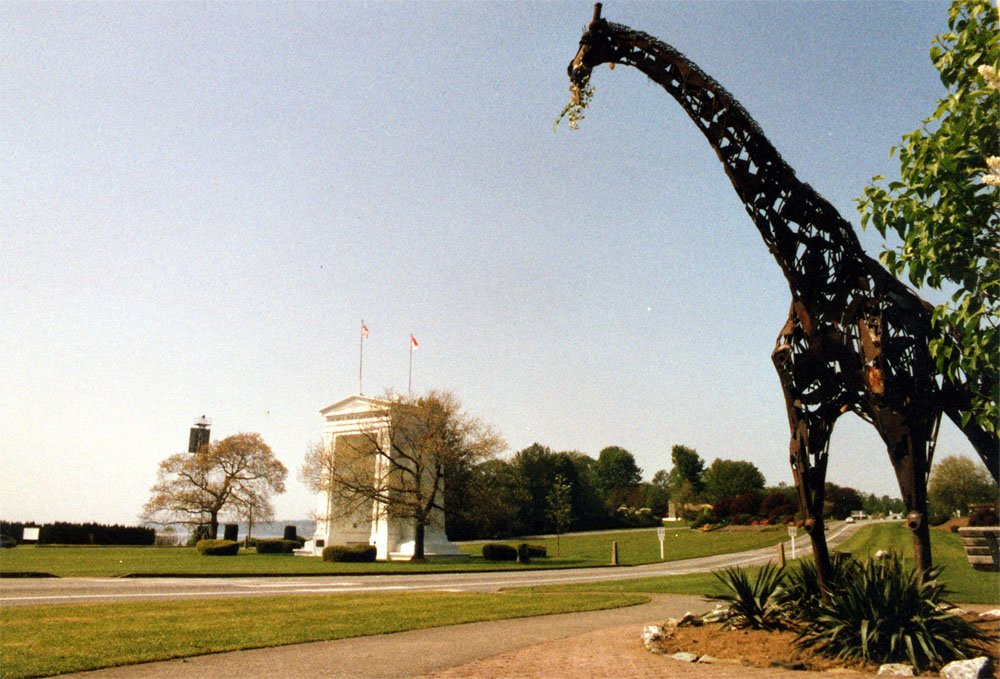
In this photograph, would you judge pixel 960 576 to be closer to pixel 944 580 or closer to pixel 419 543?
pixel 944 580

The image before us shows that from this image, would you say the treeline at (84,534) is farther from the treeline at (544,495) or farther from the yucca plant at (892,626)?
the yucca plant at (892,626)

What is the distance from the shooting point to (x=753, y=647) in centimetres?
924

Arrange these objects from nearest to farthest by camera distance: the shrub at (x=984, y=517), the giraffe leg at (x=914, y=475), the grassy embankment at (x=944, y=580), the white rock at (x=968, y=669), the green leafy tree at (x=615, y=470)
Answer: the white rock at (x=968, y=669), the giraffe leg at (x=914, y=475), the grassy embankment at (x=944, y=580), the shrub at (x=984, y=517), the green leafy tree at (x=615, y=470)

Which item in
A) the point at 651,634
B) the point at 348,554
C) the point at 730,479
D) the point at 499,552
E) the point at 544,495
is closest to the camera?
the point at 651,634

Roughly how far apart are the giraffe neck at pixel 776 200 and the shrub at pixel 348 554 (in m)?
33.1

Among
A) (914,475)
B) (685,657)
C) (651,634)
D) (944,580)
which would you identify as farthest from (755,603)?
(944,580)

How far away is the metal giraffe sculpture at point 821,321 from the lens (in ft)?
33.0

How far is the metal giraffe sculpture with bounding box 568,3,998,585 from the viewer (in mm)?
10062

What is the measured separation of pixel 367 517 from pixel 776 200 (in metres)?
37.2

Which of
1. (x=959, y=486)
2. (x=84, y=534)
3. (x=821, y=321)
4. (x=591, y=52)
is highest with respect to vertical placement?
(x=591, y=52)

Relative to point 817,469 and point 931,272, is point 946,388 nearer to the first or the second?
point 817,469

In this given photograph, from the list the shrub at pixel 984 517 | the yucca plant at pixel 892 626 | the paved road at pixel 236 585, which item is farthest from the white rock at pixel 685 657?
the shrub at pixel 984 517

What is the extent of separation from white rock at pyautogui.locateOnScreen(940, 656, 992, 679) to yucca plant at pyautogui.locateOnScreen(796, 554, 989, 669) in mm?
484

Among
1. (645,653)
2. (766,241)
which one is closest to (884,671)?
(645,653)
